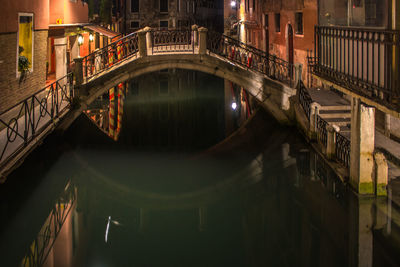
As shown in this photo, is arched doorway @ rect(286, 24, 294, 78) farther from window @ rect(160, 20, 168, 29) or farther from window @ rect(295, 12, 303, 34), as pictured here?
window @ rect(160, 20, 168, 29)

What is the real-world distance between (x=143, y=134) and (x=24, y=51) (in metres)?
4.48

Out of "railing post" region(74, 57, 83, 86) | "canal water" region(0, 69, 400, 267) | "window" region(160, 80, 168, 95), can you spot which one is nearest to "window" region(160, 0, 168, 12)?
"window" region(160, 80, 168, 95)

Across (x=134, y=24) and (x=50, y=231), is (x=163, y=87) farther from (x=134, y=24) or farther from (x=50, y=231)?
(x=50, y=231)

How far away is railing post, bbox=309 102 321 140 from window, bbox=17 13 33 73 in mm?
7814

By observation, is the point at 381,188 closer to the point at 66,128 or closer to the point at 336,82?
the point at 336,82

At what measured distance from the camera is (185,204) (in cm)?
1115

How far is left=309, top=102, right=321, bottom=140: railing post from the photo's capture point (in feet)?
46.3

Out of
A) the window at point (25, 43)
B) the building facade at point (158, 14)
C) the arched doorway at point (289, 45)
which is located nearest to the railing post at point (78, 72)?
the window at point (25, 43)

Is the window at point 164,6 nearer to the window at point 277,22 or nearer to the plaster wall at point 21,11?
the window at point 277,22

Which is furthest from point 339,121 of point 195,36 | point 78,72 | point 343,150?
point 78,72

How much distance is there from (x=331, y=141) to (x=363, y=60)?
2.68 m

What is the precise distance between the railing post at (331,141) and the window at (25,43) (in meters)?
8.22

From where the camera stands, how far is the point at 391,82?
29.5 feet

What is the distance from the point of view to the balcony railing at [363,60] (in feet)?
29.5
